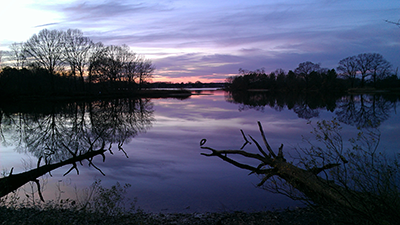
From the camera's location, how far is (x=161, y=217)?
6.11 metres

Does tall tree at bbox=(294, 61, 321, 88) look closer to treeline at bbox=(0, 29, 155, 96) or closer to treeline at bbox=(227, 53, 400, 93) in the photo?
treeline at bbox=(227, 53, 400, 93)

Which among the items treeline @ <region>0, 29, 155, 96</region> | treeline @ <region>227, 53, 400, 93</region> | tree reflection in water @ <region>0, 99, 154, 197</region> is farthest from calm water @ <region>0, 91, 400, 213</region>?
treeline @ <region>227, 53, 400, 93</region>

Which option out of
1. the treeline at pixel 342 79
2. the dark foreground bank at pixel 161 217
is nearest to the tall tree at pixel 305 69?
the treeline at pixel 342 79

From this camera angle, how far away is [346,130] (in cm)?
1680

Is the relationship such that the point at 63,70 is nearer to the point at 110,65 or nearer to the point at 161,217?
the point at 110,65

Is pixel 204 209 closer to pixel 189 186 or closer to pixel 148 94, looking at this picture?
pixel 189 186

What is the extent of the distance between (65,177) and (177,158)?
4.28 metres

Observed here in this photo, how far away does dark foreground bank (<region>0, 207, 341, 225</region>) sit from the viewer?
5.71 m

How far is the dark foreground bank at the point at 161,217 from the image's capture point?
5.71m

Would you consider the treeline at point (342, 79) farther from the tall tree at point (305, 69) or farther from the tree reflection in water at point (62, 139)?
the tree reflection in water at point (62, 139)

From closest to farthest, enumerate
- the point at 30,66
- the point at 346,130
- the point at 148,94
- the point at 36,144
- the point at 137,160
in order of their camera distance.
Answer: the point at 137,160, the point at 36,144, the point at 346,130, the point at 30,66, the point at 148,94

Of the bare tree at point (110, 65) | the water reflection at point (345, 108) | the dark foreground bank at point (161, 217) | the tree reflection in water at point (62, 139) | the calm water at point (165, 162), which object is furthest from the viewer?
the bare tree at point (110, 65)

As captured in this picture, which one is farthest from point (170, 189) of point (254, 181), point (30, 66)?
point (30, 66)

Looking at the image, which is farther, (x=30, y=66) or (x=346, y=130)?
(x=30, y=66)
